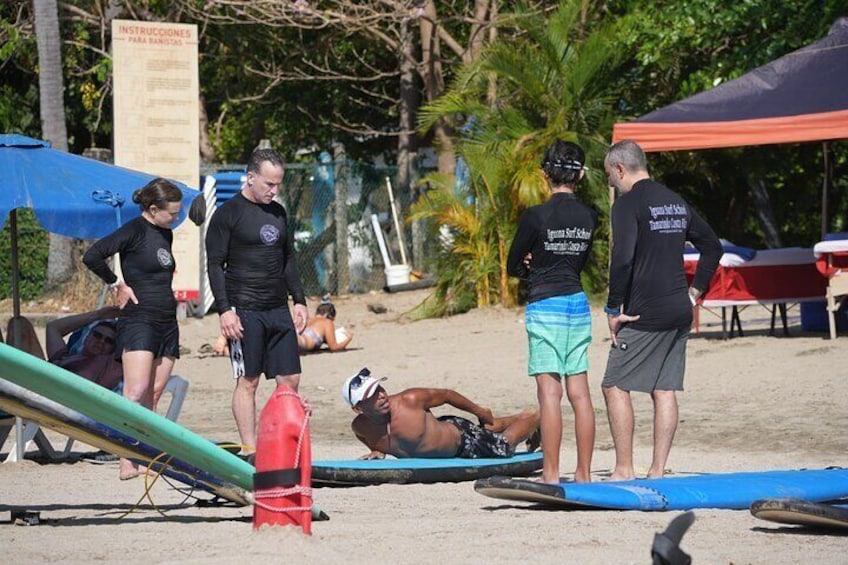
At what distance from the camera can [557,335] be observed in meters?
7.45

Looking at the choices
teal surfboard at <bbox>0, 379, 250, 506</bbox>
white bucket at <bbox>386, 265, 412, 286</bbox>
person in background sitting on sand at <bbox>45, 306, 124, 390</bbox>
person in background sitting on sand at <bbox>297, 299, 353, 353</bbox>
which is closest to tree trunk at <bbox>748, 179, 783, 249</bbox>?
white bucket at <bbox>386, 265, 412, 286</bbox>

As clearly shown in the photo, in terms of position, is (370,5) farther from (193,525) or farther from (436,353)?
(193,525)

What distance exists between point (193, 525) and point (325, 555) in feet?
3.95

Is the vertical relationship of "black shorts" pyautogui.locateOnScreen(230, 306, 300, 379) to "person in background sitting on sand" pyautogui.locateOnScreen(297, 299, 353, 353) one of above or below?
above

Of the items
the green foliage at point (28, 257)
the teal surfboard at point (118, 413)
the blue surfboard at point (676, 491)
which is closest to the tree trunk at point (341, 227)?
the green foliage at point (28, 257)

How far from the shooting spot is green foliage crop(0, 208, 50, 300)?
22016 mm

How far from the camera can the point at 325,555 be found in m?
5.61

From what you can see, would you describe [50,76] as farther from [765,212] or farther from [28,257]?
[765,212]

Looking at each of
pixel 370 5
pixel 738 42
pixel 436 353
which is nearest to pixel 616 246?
pixel 436 353

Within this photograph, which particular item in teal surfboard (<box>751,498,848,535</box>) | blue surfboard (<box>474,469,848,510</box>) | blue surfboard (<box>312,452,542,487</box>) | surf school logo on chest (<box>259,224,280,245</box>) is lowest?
blue surfboard (<box>312,452,542,487</box>)

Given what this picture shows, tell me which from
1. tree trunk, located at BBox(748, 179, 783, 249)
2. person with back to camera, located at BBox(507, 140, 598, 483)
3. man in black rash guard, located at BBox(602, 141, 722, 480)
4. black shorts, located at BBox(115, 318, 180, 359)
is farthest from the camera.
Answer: tree trunk, located at BBox(748, 179, 783, 249)

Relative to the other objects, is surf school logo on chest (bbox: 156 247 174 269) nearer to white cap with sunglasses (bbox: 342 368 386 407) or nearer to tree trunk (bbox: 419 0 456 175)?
white cap with sunglasses (bbox: 342 368 386 407)

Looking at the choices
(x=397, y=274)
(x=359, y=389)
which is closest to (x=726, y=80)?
(x=397, y=274)

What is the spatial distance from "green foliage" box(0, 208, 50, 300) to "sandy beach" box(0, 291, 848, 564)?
5555 millimetres
